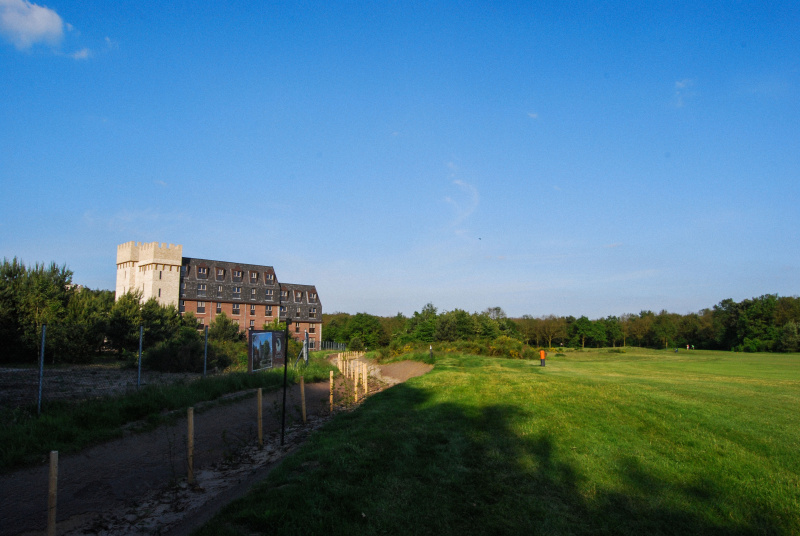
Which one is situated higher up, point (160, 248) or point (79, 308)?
point (160, 248)

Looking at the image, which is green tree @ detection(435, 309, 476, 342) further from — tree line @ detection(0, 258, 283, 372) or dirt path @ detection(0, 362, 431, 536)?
dirt path @ detection(0, 362, 431, 536)

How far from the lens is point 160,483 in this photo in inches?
423

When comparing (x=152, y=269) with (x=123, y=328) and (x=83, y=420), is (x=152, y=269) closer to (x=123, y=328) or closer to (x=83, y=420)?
(x=123, y=328)

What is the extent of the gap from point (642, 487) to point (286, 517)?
5771 millimetres

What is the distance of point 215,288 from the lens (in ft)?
247

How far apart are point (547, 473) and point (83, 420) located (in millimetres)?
11604

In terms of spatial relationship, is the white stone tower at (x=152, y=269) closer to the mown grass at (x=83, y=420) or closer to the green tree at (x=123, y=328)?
the green tree at (x=123, y=328)

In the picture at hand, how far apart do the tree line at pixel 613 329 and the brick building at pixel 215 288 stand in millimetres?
11479

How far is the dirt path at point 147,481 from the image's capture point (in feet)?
27.7

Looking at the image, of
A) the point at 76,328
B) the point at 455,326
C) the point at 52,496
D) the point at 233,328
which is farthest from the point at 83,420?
the point at 455,326

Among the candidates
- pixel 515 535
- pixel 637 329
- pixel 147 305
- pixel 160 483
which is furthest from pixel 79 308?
pixel 637 329

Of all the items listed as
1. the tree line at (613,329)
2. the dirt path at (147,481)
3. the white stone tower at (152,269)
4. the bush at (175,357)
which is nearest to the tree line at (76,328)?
the bush at (175,357)

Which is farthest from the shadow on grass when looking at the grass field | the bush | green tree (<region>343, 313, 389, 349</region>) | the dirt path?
green tree (<region>343, 313, 389, 349</region>)

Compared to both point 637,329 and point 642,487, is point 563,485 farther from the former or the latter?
point 637,329
